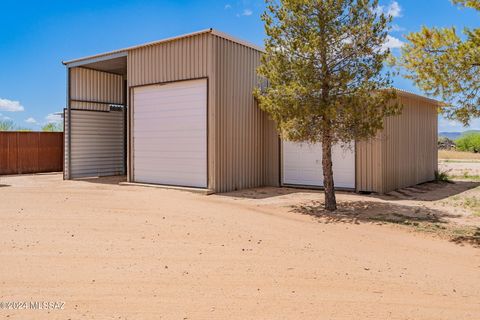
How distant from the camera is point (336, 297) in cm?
404

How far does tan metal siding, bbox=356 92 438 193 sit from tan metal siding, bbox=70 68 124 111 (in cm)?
1072

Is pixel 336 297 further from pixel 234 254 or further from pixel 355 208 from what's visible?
pixel 355 208

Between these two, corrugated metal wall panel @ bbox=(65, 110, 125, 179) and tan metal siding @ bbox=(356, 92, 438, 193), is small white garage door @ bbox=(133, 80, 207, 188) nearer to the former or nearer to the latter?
corrugated metal wall panel @ bbox=(65, 110, 125, 179)

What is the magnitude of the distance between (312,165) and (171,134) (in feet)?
14.9

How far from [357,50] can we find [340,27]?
60cm

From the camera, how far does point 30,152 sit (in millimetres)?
18766

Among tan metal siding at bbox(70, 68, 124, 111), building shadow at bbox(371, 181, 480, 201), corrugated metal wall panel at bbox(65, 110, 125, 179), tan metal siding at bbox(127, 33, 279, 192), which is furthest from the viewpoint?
corrugated metal wall panel at bbox(65, 110, 125, 179)

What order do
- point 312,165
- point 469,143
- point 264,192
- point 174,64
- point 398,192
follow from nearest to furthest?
point 264,192
point 398,192
point 174,64
point 312,165
point 469,143

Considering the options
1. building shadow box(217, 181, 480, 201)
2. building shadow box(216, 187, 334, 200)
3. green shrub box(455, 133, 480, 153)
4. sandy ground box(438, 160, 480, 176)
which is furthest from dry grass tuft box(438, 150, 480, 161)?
building shadow box(216, 187, 334, 200)

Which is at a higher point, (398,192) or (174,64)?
(174,64)

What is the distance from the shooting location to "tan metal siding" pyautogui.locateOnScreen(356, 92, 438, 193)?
11820mm

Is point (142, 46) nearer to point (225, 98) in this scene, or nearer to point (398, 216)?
point (225, 98)

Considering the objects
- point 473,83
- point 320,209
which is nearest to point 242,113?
point 320,209

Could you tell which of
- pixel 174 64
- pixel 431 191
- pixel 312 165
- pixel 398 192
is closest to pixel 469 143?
pixel 431 191
